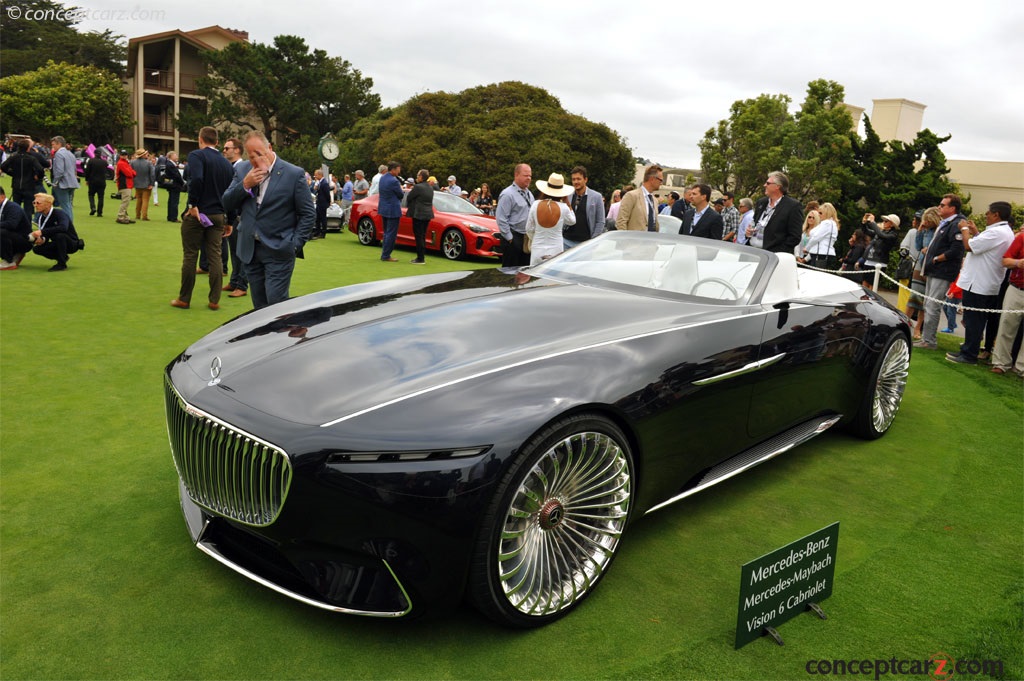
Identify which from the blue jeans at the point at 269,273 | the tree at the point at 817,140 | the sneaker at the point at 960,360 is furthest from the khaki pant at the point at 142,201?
the tree at the point at 817,140

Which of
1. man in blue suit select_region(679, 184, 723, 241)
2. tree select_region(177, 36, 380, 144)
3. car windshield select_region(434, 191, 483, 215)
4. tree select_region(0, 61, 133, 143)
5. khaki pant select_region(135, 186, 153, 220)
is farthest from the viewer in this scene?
tree select_region(177, 36, 380, 144)

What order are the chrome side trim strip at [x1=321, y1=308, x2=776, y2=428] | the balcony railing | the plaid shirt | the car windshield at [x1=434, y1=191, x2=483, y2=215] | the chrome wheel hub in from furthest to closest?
the balcony railing
the car windshield at [x1=434, y1=191, x2=483, y2=215]
the plaid shirt
the chrome wheel hub
the chrome side trim strip at [x1=321, y1=308, x2=776, y2=428]

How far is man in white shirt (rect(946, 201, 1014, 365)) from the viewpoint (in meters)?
7.43

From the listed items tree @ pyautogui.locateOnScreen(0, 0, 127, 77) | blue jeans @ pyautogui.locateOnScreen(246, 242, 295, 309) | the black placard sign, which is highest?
tree @ pyautogui.locateOnScreen(0, 0, 127, 77)

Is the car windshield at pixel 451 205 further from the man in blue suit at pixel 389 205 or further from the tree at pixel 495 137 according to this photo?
the tree at pixel 495 137

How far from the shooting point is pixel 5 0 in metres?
50.4

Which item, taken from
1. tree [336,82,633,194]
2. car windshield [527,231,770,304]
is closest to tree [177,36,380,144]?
tree [336,82,633,194]

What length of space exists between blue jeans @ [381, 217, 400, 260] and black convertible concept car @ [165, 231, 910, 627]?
9.34m

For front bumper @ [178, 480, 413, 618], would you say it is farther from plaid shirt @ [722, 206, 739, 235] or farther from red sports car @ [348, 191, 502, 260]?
plaid shirt @ [722, 206, 739, 235]

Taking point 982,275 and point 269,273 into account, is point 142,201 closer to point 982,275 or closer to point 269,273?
point 269,273

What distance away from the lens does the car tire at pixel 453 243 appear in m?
14.2

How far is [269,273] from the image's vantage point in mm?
5746

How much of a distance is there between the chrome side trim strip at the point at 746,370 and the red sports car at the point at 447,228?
10245mm

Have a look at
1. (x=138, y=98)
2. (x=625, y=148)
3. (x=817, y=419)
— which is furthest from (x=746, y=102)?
(x=817, y=419)
